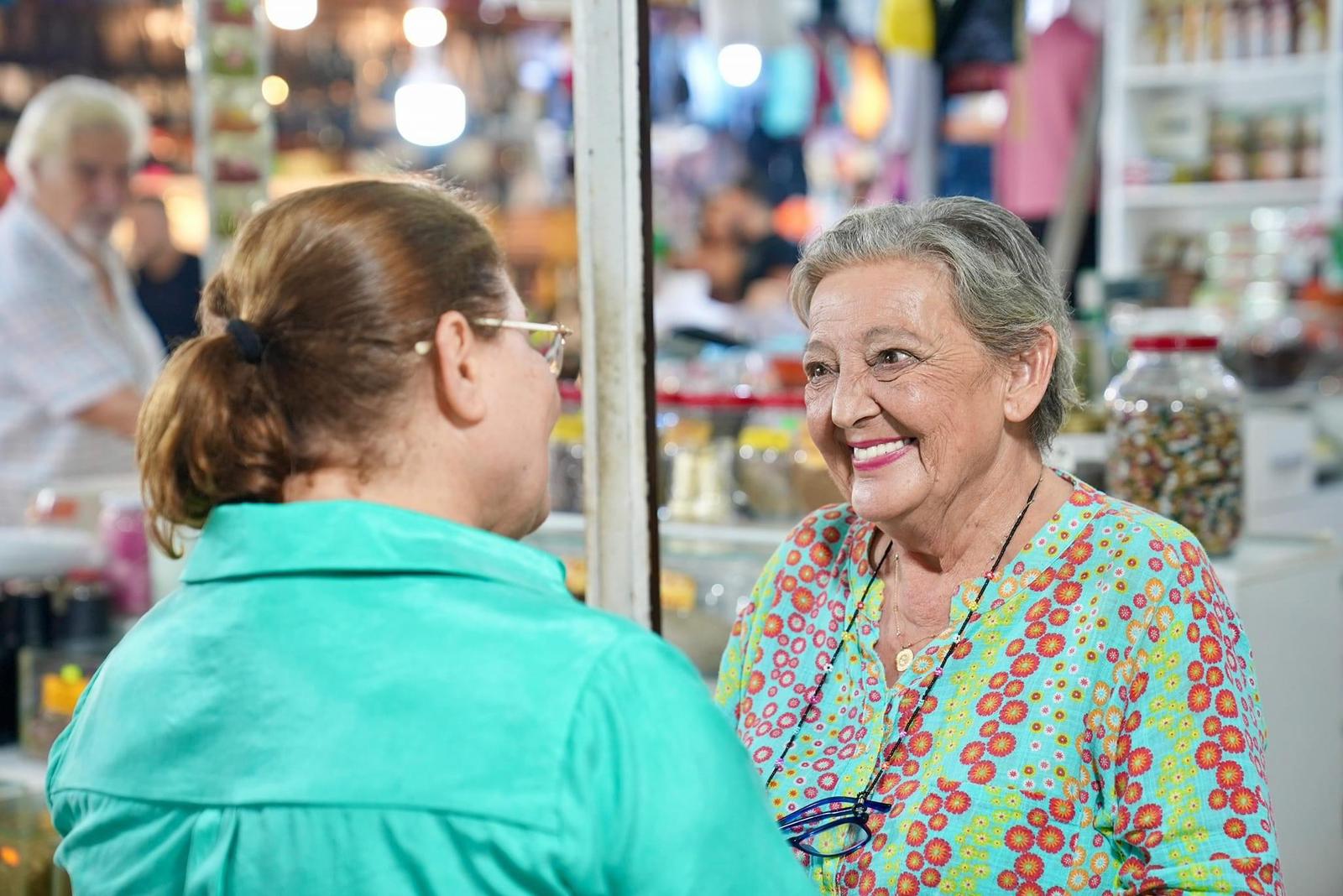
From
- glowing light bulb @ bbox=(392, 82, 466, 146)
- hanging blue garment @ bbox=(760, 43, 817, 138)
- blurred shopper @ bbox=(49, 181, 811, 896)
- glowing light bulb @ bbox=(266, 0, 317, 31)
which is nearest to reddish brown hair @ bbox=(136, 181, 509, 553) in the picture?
blurred shopper @ bbox=(49, 181, 811, 896)

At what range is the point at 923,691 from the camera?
1.55m

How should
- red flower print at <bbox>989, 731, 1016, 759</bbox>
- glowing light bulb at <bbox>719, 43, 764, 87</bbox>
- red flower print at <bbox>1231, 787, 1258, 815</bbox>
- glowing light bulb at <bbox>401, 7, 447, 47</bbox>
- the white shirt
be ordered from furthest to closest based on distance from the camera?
1. glowing light bulb at <bbox>401, 7, 447, 47</bbox>
2. glowing light bulb at <bbox>719, 43, 764, 87</bbox>
3. the white shirt
4. red flower print at <bbox>989, 731, 1016, 759</bbox>
5. red flower print at <bbox>1231, 787, 1258, 815</bbox>

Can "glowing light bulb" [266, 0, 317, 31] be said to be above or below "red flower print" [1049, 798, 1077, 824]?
above

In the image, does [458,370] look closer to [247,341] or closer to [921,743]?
[247,341]

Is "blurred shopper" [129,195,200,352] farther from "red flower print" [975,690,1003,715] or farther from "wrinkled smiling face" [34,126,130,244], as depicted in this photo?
"red flower print" [975,690,1003,715]

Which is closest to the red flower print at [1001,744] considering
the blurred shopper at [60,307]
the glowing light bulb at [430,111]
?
the blurred shopper at [60,307]

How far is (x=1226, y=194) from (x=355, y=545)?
5.46 metres

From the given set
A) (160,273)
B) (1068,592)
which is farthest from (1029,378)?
(160,273)

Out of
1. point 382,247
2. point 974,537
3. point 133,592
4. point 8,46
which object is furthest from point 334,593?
point 8,46

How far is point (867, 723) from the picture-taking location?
1.60 meters

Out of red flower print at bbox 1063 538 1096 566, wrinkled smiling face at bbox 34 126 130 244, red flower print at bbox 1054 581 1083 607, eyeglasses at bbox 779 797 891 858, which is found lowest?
eyeglasses at bbox 779 797 891 858

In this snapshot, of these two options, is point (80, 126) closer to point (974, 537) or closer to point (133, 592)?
point (133, 592)

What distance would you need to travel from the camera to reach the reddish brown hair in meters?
1.08

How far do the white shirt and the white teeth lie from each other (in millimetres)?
2752
